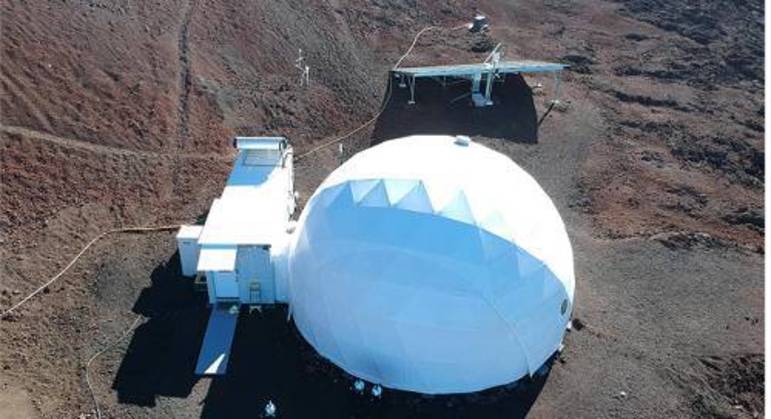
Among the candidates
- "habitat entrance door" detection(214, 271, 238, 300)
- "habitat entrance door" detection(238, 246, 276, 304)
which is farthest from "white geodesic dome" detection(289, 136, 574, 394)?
"habitat entrance door" detection(214, 271, 238, 300)

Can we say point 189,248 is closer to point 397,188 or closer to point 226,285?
point 226,285

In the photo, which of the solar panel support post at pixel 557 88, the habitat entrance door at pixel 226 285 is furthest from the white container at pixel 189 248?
the solar panel support post at pixel 557 88

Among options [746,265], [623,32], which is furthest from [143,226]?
[623,32]

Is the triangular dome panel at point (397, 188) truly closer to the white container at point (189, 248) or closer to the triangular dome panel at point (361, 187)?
the triangular dome panel at point (361, 187)

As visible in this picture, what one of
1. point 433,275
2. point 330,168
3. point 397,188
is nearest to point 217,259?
point 397,188

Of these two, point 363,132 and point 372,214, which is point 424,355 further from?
point 363,132

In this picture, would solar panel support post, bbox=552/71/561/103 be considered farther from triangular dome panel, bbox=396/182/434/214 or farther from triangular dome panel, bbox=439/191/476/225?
triangular dome panel, bbox=396/182/434/214
